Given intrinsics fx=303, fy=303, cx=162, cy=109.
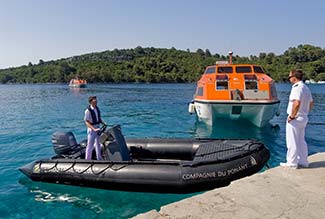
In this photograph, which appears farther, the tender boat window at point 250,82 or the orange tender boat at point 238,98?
the tender boat window at point 250,82

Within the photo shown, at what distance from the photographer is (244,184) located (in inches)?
185

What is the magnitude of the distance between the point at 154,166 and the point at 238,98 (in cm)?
848

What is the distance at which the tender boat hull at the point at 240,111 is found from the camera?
14250 millimetres

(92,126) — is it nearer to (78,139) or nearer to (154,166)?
(154,166)

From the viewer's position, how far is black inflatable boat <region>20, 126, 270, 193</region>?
22.5ft

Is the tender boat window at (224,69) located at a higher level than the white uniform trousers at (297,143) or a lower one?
higher

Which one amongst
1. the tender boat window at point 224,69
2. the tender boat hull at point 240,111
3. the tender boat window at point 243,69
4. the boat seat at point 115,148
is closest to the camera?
the boat seat at point 115,148

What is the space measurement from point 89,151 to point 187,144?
2.76m

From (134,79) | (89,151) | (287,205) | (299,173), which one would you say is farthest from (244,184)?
(134,79)

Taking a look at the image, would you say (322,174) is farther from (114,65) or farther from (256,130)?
(114,65)

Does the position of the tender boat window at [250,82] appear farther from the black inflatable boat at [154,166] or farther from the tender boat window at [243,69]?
the black inflatable boat at [154,166]

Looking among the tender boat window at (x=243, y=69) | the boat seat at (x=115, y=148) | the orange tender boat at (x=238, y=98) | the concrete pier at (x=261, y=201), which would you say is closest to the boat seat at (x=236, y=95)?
the orange tender boat at (x=238, y=98)

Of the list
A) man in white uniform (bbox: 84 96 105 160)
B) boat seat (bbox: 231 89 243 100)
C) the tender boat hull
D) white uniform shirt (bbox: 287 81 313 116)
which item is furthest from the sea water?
white uniform shirt (bbox: 287 81 313 116)

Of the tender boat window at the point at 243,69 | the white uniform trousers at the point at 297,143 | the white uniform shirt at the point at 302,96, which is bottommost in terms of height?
the white uniform trousers at the point at 297,143
